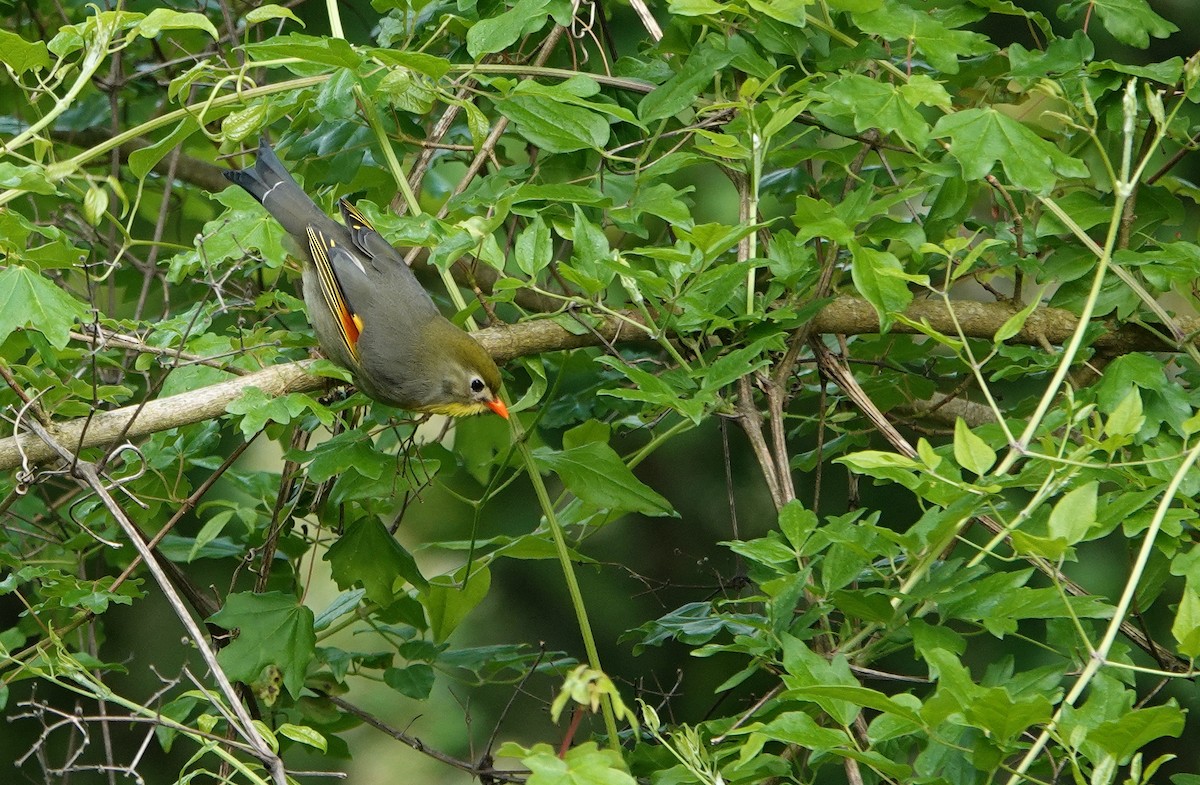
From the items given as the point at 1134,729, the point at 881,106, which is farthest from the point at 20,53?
the point at 1134,729

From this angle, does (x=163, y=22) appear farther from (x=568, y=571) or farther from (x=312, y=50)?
(x=568, y=571)

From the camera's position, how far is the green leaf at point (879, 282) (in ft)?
7.75

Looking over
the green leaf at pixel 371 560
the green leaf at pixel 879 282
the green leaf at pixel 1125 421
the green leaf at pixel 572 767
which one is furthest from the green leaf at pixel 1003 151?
the green leaf at pixel 371 560

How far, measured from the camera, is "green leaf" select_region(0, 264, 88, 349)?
97.1 inches

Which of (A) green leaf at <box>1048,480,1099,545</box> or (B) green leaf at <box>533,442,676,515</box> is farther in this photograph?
→ (B) green leaf at <box>533,442,676,515</box>

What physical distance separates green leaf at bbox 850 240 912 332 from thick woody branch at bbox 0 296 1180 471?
45 cm

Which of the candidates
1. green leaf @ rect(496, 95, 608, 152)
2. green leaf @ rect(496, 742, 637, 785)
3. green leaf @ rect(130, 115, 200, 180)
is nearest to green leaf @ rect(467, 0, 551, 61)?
green leaf @ rect(496, 95, 608, 152)

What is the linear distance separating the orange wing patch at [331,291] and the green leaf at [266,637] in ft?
2.87

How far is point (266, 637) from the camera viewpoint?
3.05 meters

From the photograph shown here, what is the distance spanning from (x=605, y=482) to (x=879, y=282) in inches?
30.4

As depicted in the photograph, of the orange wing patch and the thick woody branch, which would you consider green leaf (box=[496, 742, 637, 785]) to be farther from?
the orange wing patch

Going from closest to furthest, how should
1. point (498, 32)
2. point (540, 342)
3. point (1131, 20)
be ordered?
point (498, 32)
point (1131, 20)
point (540, 342)

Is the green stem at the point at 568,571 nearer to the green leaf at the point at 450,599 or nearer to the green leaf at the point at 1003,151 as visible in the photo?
the green leaf at the point at 450,599

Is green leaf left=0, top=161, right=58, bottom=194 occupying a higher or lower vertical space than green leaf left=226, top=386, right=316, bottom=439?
higher
